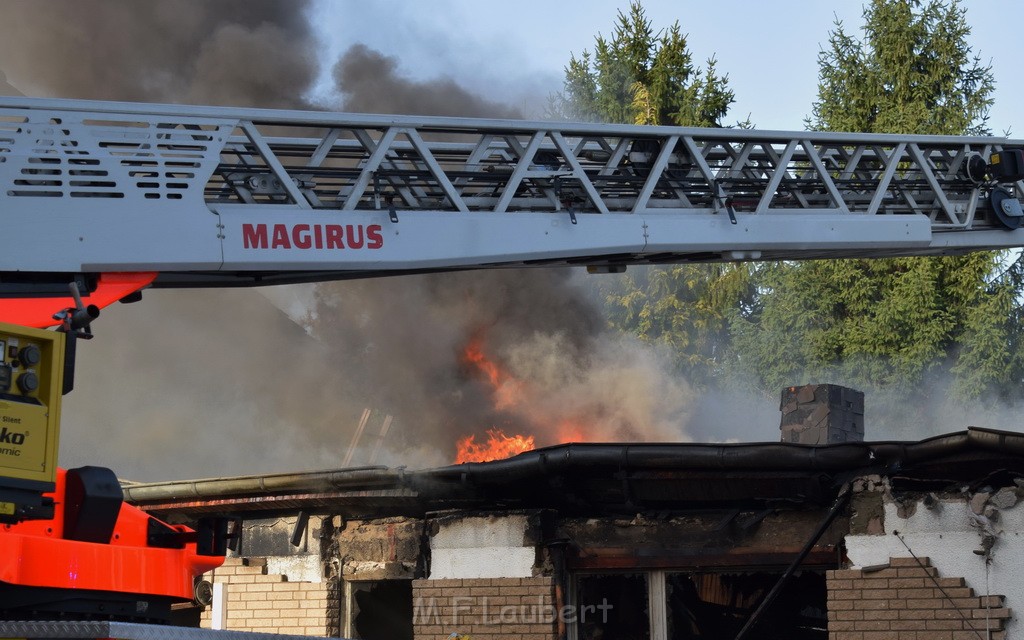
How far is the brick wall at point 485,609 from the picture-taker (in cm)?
1038

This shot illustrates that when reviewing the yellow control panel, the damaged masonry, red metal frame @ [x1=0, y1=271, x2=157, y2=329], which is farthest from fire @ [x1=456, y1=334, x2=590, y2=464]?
the yellow control panel

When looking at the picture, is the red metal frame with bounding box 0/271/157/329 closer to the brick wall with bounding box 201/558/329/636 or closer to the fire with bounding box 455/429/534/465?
the brick wall with bounding box 201/558/329/636

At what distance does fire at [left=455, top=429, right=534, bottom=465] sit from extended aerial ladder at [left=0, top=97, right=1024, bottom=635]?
41.6 feet

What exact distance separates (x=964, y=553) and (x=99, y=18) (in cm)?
2297

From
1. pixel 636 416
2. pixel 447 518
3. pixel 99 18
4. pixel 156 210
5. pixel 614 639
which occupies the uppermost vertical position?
pixel 99 18

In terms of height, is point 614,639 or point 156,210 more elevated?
point 156,210

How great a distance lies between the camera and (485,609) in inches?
416

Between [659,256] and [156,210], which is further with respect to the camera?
[659,256]

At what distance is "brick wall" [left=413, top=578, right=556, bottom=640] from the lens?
1038 centimetres

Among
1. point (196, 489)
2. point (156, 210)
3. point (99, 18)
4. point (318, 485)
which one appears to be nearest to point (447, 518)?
point (318, 485)

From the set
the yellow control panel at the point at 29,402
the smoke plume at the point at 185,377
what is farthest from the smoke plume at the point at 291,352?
the yellow control panel at the point at 29,402

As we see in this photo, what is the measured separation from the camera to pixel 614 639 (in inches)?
414

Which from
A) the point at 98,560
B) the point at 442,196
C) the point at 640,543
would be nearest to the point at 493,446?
the point at 640,543

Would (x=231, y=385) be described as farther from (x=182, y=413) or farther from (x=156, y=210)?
(x=156, y=210)
